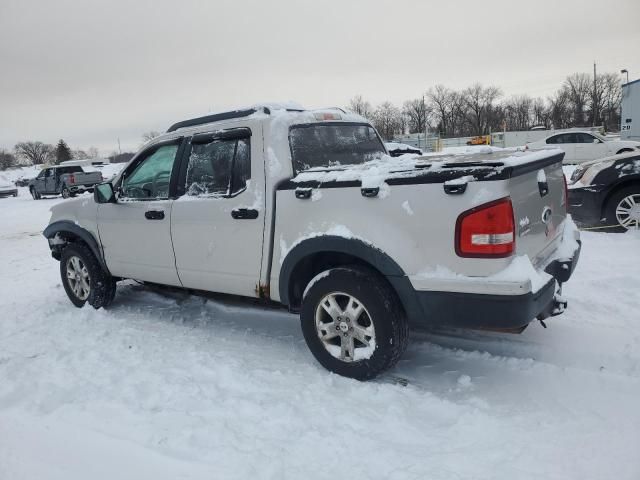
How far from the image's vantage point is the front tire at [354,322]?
10.6ft

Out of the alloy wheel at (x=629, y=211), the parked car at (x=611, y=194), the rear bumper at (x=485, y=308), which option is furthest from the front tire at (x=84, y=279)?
the alloy wheel at (x=629, y=211)

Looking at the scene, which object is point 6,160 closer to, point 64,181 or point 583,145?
point 64,181

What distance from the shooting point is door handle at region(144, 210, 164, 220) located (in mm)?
4500

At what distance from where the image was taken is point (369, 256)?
322 cm

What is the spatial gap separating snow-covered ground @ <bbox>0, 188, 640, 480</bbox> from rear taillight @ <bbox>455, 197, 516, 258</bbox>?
3.29 ft

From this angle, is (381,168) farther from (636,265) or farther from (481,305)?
(636,265)

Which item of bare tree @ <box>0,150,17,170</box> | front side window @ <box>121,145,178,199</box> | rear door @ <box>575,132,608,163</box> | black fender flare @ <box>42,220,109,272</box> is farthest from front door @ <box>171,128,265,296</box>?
bare tree @ <box>0,150,17,170</box>

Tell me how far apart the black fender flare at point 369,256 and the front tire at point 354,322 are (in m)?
0.10

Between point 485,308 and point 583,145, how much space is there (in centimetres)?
1992

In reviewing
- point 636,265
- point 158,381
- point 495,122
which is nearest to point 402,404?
point 158,381

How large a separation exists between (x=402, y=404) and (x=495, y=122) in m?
90.4

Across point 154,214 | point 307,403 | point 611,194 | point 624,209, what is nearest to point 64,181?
point 154,214

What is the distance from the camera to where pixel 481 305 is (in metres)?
2.90

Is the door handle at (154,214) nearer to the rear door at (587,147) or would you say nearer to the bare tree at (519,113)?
the rear door at (587,147)
